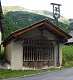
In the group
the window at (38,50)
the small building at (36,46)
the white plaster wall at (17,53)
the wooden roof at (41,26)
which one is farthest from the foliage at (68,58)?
the white plaster wall at (17,53)

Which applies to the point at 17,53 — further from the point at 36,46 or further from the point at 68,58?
the point at 68,58

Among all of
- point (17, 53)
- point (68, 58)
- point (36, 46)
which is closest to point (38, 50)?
point (36, 46)

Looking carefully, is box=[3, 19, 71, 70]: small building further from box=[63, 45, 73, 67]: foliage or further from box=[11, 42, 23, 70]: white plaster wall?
box=[63, 45, 73, 67]: foliage

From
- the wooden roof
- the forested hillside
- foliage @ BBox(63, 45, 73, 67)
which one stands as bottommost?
foliage @ BBox(63, 45, 73, 67)

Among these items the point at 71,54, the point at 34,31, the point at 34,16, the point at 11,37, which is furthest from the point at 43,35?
the point at 34,16

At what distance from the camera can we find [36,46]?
27.2 metres

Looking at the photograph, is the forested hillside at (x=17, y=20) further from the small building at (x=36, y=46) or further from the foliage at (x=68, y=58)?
the small building at (x=36, y=46)

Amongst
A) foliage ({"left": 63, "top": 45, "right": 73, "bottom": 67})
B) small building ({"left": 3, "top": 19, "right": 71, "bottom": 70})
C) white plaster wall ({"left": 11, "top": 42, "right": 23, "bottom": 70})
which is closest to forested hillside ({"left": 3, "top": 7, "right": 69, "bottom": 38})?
foliage ({"left": 63, "top": 45, "right": 73, "bottom": 67})

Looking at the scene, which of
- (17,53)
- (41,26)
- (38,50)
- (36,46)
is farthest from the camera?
(38,50)

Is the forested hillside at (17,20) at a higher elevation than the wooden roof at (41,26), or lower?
higher

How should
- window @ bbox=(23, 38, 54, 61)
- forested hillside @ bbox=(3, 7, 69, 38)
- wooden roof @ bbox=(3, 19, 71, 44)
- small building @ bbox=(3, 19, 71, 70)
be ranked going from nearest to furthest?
wooden roof @ bbox=(3, 19, 71, 44) < small building @ bbox=(3, 19, 71, 70) < window @ bbox=(23, 38, 54, 61) < forested hillside @ bbox=(3, 7, 69, 38)

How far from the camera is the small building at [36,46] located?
87.0 ft

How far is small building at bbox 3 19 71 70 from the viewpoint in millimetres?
26516

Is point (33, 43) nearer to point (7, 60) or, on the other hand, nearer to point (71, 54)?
point (7, 60)
